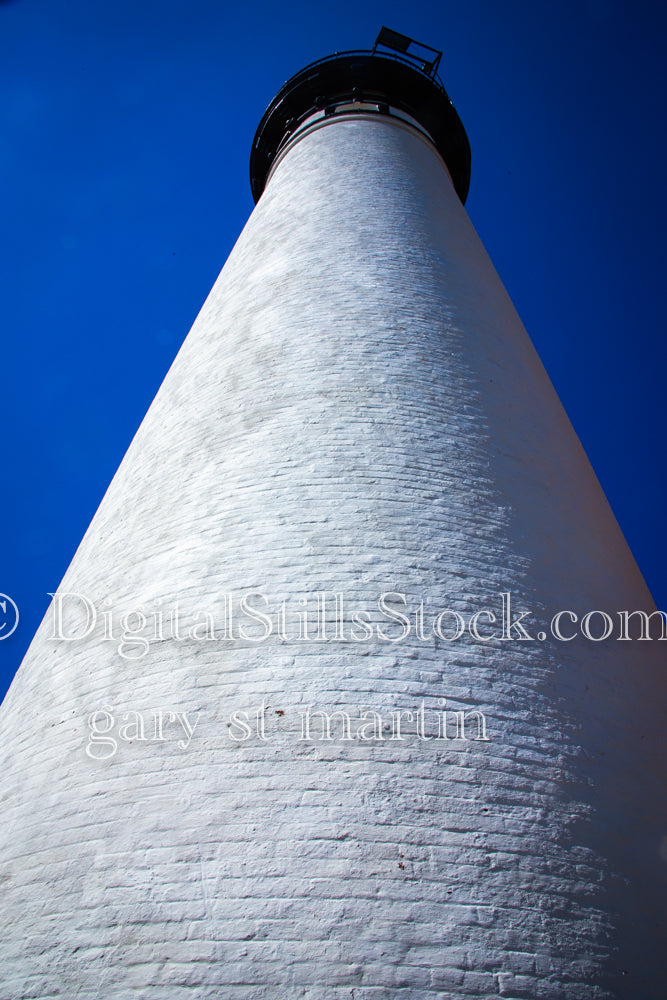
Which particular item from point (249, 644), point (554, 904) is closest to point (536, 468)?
point (249, 644)

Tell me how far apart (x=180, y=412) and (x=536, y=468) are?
2421 millimetres

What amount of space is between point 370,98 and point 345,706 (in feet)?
31.1

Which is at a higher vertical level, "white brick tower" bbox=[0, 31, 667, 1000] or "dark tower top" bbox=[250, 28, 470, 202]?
"dark tower top" bbox=[250, 28, 470, 202]

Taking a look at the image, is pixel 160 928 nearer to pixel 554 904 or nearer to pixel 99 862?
pixel 99 862

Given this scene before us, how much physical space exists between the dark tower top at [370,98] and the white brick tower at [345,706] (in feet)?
21.3

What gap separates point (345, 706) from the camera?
2.60 meters

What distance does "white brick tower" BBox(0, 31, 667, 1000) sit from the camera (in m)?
2.14

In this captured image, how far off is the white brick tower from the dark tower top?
21.3 ft

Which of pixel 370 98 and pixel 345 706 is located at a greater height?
pixel 370 98

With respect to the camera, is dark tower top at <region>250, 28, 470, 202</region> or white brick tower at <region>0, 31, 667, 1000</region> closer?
white brick tower at <region>0, 31, 667, 1000</region>

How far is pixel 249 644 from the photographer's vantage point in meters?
2.86

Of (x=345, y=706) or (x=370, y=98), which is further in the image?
(x=370, y=98)

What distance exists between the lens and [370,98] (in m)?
9.42

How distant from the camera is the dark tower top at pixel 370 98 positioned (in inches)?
382
